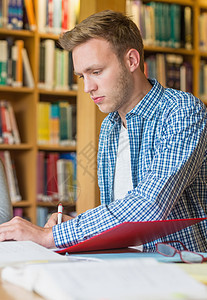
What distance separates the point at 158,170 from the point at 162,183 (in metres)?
0.05

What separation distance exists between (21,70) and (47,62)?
8.0 inches

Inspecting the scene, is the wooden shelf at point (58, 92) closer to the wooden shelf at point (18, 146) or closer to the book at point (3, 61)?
the book at point (3, 61)

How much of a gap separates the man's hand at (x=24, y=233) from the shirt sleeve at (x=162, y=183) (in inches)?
0.8

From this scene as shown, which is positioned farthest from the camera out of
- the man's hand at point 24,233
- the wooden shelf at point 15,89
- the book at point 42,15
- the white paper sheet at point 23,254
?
the book at point 42,15

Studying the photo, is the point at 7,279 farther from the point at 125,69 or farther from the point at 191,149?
the point at 125,69

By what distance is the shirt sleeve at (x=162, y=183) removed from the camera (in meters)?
1.21

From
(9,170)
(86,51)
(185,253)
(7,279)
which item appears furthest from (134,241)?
(9,170)

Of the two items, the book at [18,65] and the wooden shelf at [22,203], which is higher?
the book at [18,65]

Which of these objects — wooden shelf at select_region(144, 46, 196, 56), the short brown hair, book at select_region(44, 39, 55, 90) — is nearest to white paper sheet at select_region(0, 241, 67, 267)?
the short brown hair

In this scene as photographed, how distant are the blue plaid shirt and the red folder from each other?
58mm

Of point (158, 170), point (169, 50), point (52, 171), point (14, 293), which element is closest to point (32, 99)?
point (52, 171)

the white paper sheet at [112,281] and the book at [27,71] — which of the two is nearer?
the white paper sheet at [112,281]

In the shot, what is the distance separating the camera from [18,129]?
3.49m

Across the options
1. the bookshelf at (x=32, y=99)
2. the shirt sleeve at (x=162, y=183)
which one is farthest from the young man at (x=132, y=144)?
the bookshelf at (x=32, y=99)
